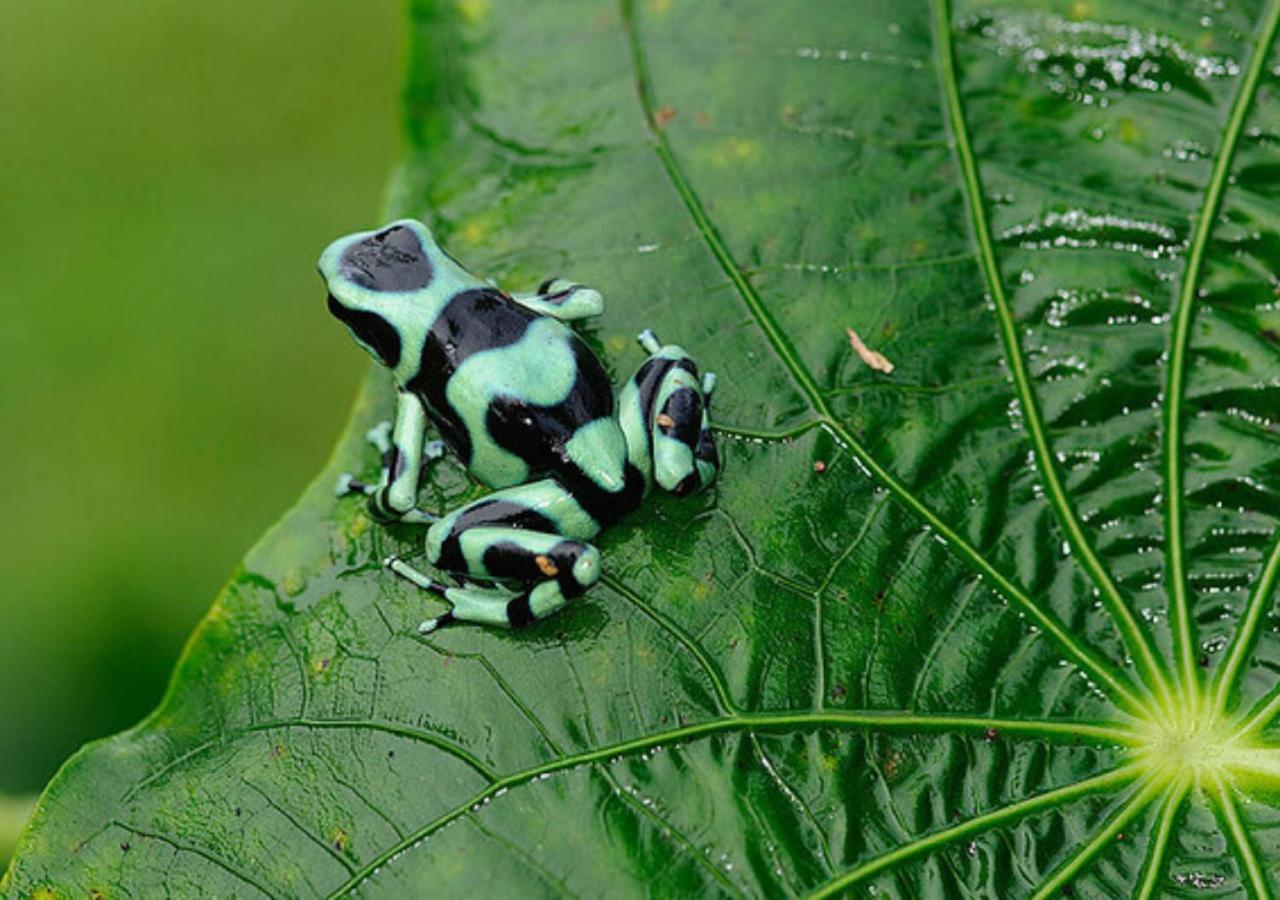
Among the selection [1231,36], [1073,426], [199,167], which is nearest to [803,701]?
[1073,426]

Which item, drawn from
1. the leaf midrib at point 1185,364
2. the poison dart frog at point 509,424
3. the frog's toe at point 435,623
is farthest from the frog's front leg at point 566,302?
the leaf midrib at point 1185,364

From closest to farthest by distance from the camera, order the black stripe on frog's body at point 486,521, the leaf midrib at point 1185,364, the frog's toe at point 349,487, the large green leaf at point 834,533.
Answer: the large green leaf at point 834,533 < the leaf midrib at point 1185,364 < the black stripe on frog's body at point 486,521 < the frog's toe at point 349,487

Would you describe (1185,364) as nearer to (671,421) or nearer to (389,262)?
(671,421)

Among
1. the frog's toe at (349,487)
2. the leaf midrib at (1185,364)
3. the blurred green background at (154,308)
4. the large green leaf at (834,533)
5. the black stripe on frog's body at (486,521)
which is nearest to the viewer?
the large green leaf at (834,533)

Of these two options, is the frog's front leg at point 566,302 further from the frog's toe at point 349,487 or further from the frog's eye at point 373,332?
the frog's toe at point 349,487

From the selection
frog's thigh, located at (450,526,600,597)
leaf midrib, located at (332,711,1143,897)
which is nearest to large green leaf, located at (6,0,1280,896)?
leaf midrib, located at (332,711,1143,897)

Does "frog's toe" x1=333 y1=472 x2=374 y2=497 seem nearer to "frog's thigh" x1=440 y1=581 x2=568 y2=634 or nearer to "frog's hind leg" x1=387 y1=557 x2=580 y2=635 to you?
"frog's hind leg" x1=387 y1=557 x2=580 y2=635
